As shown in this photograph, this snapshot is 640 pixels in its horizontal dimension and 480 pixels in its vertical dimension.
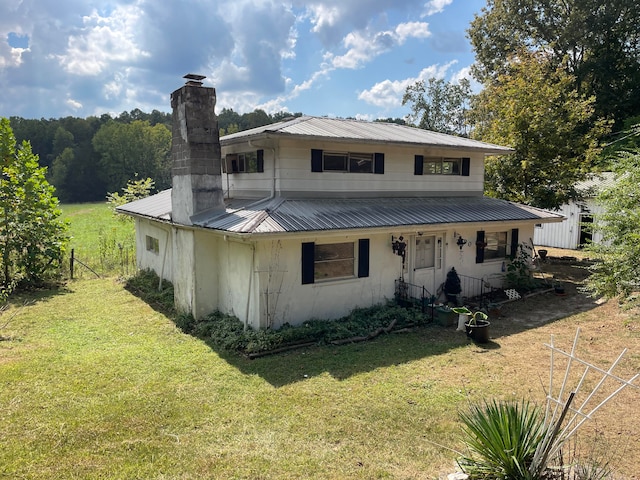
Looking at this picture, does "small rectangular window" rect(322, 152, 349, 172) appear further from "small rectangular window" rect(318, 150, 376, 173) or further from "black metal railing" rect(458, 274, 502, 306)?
"black metal railing" rect(458, 274, 502, 306)

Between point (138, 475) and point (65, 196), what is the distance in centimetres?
6803

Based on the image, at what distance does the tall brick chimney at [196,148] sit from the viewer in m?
10.9

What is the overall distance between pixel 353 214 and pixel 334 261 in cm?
137

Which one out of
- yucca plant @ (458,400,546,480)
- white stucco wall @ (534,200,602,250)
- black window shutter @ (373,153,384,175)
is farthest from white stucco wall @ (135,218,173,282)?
white stucco wall @ (534,200,602,250)

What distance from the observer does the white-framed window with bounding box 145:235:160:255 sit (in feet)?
50.2

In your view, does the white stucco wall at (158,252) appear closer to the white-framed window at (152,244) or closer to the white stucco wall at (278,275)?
the white-framed window at (152,244)

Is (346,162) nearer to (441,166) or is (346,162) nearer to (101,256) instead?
(441,166)

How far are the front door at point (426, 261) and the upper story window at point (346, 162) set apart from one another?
2.48 metres

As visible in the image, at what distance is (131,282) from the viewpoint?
15445mm

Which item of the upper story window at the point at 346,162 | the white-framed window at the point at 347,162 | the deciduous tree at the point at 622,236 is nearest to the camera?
the deciduous tree at the point at 622,236

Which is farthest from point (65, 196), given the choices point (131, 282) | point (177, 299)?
point (177, 299)

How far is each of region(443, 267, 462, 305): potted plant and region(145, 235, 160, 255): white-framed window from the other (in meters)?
9.96

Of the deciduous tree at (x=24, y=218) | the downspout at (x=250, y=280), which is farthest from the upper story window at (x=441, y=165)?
the deciduous tree at (x=24, y=218)

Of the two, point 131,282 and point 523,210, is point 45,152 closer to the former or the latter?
point 131,282
